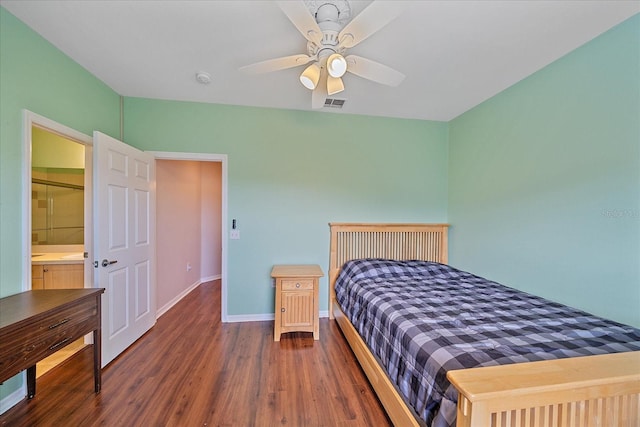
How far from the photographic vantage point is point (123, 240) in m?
2.51

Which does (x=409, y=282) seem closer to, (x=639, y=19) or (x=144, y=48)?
(x=639, y=19)

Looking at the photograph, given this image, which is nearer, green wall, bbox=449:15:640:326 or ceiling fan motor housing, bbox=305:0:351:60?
ceiling fan motor housing, bbox=305:0:351:60

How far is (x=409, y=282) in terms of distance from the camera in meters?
2.68

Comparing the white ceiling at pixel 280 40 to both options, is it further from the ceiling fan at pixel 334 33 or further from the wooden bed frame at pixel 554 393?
the wooden bed frame at pixel 554 393

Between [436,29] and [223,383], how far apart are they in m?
3.04

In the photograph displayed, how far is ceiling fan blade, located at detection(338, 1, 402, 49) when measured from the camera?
1.26m

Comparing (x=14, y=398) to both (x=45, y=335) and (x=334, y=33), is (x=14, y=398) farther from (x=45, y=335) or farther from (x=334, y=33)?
(x=334, y=33)

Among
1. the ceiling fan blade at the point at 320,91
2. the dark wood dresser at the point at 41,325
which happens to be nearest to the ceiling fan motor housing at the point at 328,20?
the ceiling fan blade at the point at 320,91

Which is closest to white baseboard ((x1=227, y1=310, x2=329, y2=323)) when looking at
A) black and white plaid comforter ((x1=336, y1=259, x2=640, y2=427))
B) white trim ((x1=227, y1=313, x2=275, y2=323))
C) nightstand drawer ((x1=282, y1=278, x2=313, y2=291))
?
white trim ((x1=227, y1=313, x2=275, y2=323))

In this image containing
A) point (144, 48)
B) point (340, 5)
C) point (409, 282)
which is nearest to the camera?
point (340, 5)

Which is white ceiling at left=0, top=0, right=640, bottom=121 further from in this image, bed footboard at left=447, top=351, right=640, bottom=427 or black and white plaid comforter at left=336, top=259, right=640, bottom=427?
black and white plaid comforter at left=336, top=259, right=640, bottom=427

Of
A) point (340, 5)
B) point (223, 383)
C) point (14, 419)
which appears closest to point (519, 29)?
point (340, 5)

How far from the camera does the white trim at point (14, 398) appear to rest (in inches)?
66.7

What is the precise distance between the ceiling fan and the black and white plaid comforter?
1.63 meters
